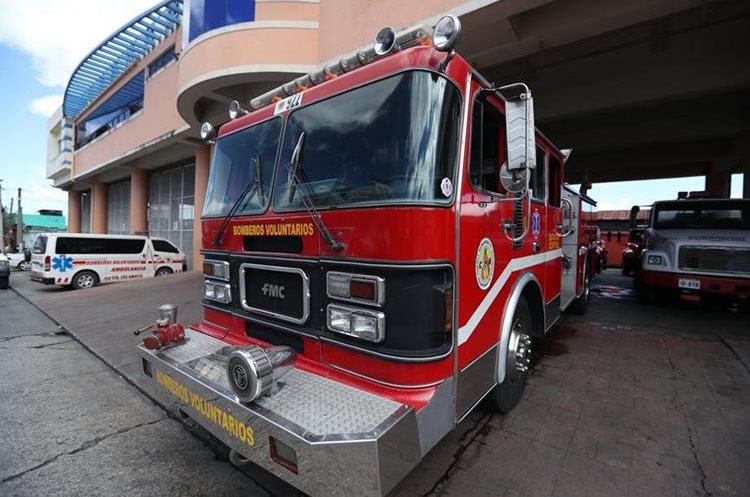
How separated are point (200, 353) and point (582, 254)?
5.93 meters

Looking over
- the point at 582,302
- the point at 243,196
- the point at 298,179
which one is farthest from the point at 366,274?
the point at 582,302

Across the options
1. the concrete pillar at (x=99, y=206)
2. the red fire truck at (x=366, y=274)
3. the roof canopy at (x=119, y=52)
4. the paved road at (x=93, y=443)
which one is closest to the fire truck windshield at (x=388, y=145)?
the red fire truck at (x=366, y=274)

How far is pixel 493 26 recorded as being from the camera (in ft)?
21.3

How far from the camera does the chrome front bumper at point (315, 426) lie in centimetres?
159

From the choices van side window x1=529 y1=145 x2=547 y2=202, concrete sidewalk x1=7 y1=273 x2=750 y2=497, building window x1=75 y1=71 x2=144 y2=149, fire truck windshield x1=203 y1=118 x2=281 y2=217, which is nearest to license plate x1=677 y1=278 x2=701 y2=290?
concrete sidewalk x1=7 y1=273 x2=750 y2=497

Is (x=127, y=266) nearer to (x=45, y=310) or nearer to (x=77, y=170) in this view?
(x=45, y=310)

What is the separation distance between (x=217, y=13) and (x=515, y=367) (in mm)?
10407

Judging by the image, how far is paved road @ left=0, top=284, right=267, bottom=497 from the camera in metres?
2.41

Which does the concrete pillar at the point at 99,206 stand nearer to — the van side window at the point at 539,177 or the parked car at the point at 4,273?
the parked car at the point at 4,273

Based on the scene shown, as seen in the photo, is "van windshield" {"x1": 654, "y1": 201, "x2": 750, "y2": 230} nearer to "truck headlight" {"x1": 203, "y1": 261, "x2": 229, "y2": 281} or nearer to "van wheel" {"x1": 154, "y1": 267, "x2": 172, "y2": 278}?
"truck headlight" {"x1": 203, "y1": 261, "x2": 229, "y2": 281}

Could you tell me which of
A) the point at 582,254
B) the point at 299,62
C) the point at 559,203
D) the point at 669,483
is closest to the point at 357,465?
the point at 669,483

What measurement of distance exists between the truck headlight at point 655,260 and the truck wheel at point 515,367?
527 centimetres

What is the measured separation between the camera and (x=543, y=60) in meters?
7.29

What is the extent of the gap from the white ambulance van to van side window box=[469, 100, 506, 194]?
13415 millimetres
